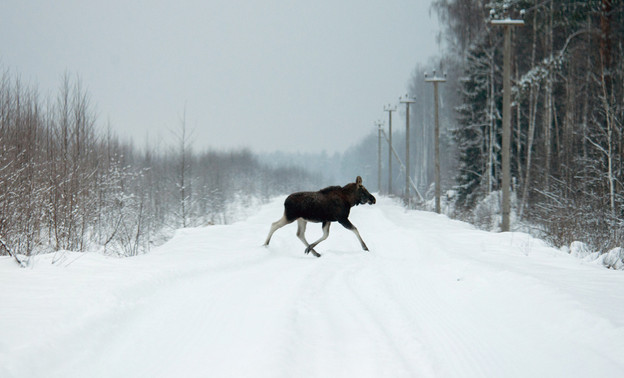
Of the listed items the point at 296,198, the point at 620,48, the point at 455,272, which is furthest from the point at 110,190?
the point at 620,48

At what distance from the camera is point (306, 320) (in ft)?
14.3

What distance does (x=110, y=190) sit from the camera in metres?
22.8

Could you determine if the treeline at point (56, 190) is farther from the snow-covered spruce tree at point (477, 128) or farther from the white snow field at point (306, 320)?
the snow-covered spruce tree at point (477, 128)

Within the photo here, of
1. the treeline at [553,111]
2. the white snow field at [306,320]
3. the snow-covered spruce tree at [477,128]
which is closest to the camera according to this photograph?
the white snow field at [306,320]

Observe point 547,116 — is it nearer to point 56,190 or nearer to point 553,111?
point 553,111

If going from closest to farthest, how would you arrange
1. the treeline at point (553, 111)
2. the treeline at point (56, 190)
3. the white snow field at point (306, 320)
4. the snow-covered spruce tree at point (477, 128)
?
the white snow field at point (306, 320), the treeline at point (56, 190), the treeline at point (553, 111), the snow-covered spruce tree at point (477, 128)

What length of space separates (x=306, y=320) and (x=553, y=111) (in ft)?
87.3

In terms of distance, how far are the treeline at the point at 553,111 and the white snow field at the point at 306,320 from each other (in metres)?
5.95

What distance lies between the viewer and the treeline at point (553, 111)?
14.6m

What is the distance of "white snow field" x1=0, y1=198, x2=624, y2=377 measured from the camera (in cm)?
319

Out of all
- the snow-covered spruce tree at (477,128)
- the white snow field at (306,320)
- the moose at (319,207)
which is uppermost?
the snow-covered spruce tree at (477,128)

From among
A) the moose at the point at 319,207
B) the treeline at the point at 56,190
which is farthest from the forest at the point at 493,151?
the moose at the point at 319,207

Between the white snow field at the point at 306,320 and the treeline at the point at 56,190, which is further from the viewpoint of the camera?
the treeline at the point at 56,190

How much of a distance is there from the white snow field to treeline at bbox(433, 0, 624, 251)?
595 cm
